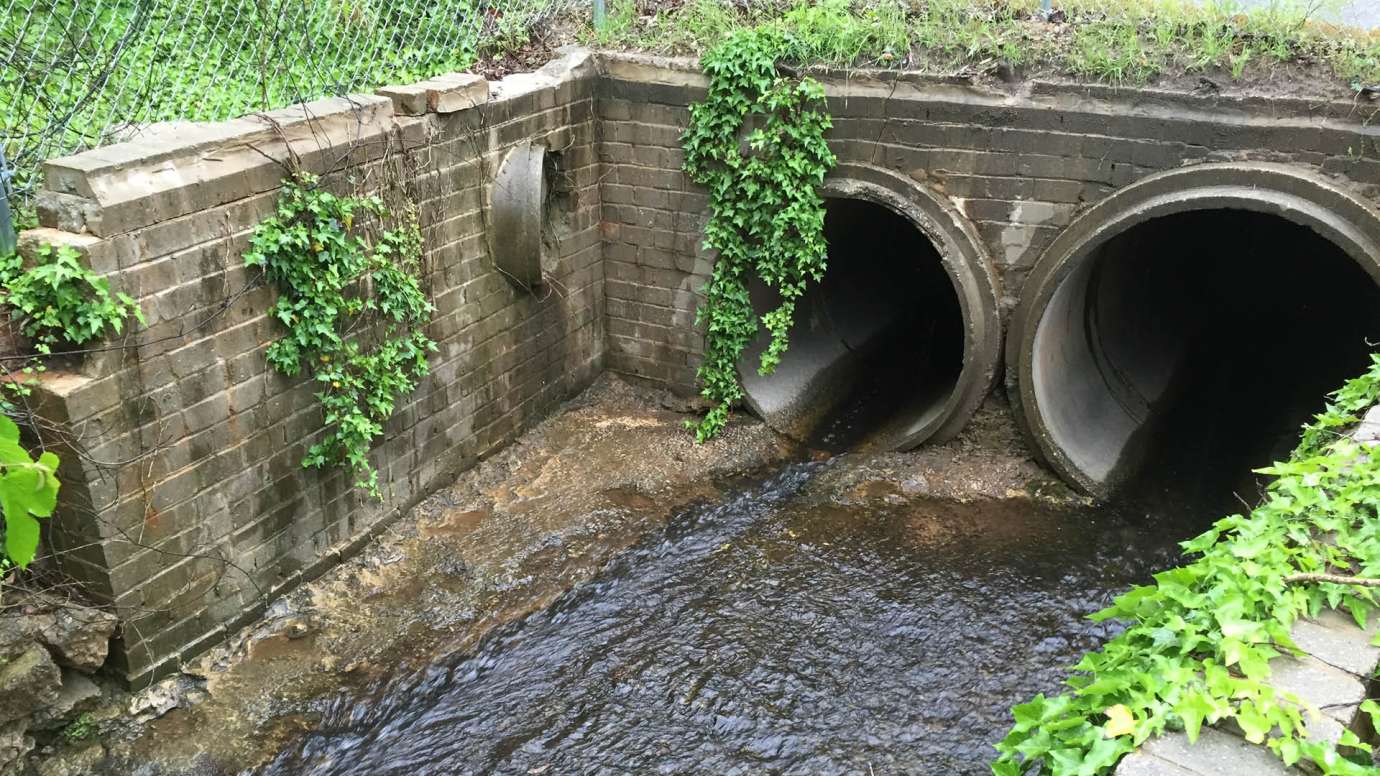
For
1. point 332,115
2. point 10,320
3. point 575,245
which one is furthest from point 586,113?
point 10,320

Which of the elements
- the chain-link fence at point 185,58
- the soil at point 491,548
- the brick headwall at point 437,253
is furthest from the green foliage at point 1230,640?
the chain-link fence at point 185,58

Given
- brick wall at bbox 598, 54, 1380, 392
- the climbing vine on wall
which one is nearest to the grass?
brick wall at bbox 598, 54, 1380, 392

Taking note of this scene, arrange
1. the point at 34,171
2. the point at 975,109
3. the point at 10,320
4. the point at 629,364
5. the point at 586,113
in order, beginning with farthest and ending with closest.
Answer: the point at 629,364 < the point at 586,113 < the point at 975,109 < the point at 34,171 < the point at 10,320

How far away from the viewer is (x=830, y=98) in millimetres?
7441

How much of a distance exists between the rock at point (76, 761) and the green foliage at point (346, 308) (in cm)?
175

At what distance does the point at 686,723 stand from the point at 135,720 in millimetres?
2710

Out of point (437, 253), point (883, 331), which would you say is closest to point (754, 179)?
point (437, 253)

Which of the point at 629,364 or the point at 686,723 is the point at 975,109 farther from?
the point at 686,723

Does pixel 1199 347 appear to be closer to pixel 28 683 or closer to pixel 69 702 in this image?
pixel 69 702

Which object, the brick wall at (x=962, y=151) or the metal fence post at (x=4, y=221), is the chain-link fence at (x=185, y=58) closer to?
the metal fence post at (x=4, y=221)

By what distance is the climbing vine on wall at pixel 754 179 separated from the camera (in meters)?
7.43

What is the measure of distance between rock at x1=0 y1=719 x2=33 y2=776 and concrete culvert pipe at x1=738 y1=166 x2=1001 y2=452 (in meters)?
5.16

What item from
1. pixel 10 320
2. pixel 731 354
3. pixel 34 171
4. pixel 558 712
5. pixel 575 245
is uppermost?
pixel 34 171

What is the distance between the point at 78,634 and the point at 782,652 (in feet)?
11.5
